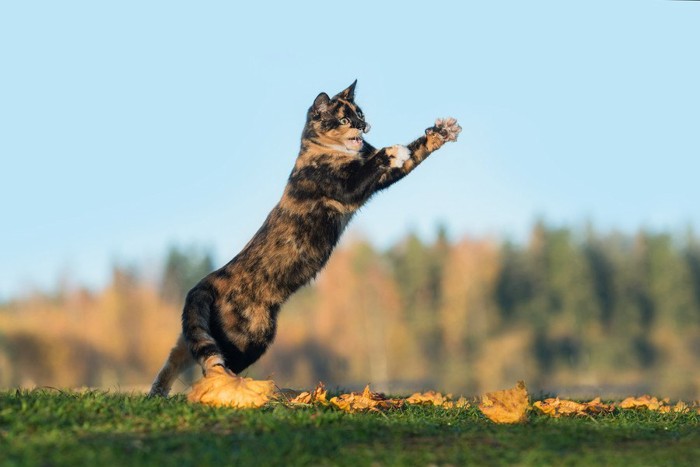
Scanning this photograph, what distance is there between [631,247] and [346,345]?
21.2 metres

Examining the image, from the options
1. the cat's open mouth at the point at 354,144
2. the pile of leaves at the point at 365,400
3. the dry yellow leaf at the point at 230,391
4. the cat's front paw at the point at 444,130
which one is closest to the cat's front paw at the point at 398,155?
the cat's front paw at the point at 444,130

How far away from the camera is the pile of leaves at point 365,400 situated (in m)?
8.79

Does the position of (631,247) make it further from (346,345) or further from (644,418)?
(644,418)

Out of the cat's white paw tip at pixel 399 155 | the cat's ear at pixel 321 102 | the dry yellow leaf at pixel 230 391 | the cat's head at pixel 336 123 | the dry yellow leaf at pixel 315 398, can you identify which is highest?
the cat's ear at pixel 321 102

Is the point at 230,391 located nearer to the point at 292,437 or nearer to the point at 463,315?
the point at 292,437

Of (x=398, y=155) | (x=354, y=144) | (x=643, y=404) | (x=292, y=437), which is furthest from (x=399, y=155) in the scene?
(x=643, y=404)

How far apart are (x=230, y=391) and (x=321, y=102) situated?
4.21m

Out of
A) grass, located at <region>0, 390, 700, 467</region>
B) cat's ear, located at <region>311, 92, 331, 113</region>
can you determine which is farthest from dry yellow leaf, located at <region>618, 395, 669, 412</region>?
cat's ear, located at <region>311, 92, 331, 113</region>

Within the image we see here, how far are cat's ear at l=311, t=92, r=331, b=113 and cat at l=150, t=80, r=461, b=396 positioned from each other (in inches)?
28.9

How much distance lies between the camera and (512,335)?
6544 cm

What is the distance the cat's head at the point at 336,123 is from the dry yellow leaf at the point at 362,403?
10.00 ft

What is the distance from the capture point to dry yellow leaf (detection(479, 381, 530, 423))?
29.2 ft

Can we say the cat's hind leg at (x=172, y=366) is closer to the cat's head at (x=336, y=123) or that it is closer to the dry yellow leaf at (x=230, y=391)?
the dry yellow leaf at (x=230, y=391)

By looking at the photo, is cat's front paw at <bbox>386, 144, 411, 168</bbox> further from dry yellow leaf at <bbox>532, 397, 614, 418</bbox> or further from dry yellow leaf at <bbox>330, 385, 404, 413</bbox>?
dry yellow leaf at <bbox>532, 397, 614, 418</bbox>
